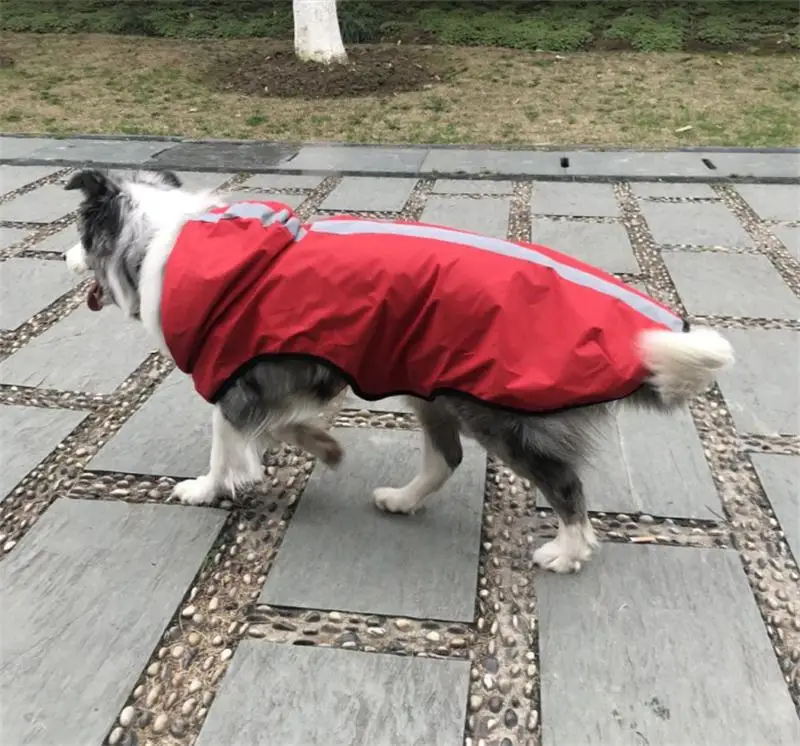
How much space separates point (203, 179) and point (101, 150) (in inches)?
58.4

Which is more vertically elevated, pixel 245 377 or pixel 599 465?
pixel 245 377

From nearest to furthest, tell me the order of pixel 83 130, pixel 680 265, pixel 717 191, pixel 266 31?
1. pixel 680 265
2. pixel 717 191
3. pixel 83 130
4. pixel 266 31

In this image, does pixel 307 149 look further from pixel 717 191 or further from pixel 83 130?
pixel 717 191

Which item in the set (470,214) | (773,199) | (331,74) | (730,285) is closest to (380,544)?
(730,285)

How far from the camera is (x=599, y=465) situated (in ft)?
10.5

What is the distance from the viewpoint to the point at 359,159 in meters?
7.31

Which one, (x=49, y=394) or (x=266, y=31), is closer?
(x=49, y=394)

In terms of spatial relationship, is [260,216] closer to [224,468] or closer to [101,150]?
[224,468]

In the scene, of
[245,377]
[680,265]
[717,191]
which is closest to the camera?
[245,377]

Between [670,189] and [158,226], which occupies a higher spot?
[158,226]

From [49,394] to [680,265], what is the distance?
3904mm

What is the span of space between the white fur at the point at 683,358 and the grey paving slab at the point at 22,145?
707cm

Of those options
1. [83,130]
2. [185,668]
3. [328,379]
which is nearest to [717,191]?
[328,379]

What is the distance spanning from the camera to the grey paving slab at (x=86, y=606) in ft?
7.22
